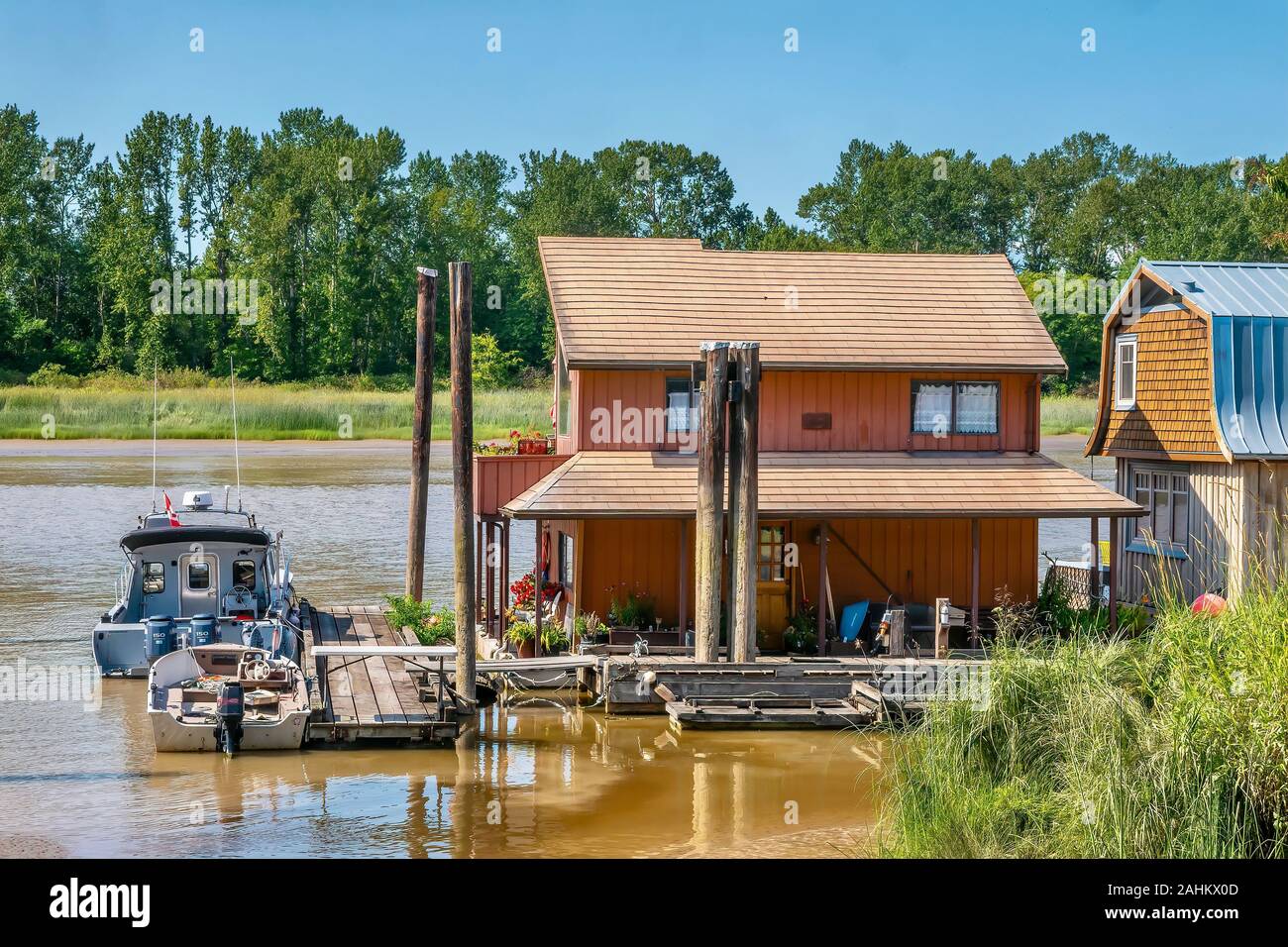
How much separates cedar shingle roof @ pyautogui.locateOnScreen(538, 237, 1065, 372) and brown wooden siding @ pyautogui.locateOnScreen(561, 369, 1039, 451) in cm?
49

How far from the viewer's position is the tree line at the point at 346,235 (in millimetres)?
76562

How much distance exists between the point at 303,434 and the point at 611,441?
3917cm

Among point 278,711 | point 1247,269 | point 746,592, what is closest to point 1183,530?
point 1247,269

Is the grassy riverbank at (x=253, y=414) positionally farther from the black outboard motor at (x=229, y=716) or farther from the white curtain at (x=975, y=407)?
the black outboard motor at (x=229, y=716)

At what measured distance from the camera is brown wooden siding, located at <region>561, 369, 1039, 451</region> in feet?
86.7

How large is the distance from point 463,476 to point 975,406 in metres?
10.1

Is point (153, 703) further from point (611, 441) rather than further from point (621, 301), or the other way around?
point (621, 301)

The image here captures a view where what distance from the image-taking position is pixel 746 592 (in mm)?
22531

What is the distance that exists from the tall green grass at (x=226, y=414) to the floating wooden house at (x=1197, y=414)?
32.0 meters

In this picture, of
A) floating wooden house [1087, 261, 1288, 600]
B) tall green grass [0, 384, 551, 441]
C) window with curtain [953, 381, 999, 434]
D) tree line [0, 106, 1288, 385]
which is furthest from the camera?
tree line [0, 106, 1288, 385]

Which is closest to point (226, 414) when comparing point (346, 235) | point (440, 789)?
point (346, 235)

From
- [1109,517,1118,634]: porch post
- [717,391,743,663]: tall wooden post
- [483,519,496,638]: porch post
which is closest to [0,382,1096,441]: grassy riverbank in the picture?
[483,519,496,638]: porch post

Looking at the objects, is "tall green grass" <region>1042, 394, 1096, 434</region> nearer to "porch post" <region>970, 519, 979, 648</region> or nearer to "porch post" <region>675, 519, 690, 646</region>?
"porch post" <region>970, 519, 979, 648</region>

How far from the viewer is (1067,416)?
66.8 m
